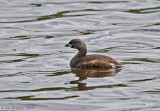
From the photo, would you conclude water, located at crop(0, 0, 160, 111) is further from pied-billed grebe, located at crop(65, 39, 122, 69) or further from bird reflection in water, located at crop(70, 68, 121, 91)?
pied-billed grebe, located at crop(65, 39, 122, 69)

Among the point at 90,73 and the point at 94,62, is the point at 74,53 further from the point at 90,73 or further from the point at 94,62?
the point at 90,73

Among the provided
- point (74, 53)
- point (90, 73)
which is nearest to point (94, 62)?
point (90, 73)

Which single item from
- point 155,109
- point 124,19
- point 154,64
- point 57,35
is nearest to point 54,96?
point 155,109

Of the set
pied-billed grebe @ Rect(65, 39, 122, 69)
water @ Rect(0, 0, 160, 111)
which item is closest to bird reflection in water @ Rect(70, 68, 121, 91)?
water @ Rect(0, 0, 160, 111)

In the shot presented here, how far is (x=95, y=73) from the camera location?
47.3 feet

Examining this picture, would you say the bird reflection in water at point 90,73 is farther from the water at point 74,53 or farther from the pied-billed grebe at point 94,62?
the pied-billed grebe at point 94,62

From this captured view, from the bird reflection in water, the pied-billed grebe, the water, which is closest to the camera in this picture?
the water

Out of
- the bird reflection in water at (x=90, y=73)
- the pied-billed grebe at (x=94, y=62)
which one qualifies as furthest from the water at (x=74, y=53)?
the pied-billed grebe at (x=94, y=62)

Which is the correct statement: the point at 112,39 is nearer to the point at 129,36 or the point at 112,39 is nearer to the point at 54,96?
the point at 129,36

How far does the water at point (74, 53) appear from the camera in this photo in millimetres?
11648

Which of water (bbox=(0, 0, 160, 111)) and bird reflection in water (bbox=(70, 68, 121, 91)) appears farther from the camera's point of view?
bird reflection in water (bbox=(70, 68, 121, 91))

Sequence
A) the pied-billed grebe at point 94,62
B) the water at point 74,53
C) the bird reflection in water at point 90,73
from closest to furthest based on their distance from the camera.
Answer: the water at point 74,53, the bird reflection in water at point 90,73, the pied-billed grebe at point 94,62

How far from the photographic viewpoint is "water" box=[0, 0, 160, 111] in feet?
38.2

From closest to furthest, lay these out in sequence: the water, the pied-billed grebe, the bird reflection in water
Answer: the water
the bird reflection in water
the pied-billed grebe
